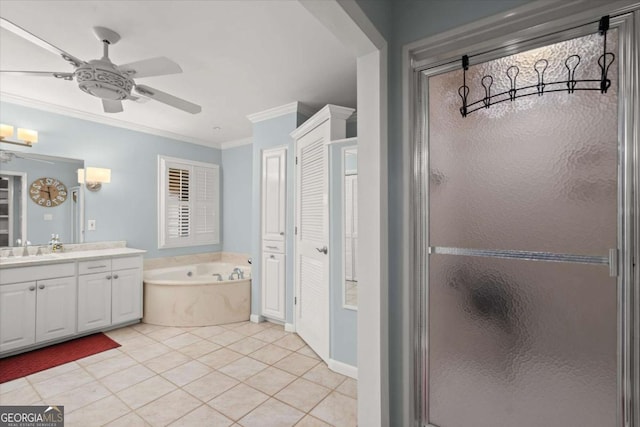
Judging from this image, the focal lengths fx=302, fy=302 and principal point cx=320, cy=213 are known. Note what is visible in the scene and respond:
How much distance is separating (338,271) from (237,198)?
9.90 feet

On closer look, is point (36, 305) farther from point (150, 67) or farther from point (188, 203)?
point (150, 67)

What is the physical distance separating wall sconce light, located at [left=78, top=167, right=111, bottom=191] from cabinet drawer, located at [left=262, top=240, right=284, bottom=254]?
6.96ft

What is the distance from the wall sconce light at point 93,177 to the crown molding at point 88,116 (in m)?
0.64

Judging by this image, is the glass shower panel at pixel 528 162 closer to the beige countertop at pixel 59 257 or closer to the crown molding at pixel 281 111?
the crown molding at pixel 281 111

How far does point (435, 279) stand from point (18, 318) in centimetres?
367

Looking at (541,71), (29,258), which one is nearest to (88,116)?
(29,258)

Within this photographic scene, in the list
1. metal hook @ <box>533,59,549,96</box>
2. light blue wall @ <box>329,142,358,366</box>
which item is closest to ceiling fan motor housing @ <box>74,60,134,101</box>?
light blue wall @ <box>329,142,358,366</box>

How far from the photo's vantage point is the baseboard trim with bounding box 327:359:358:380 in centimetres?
245

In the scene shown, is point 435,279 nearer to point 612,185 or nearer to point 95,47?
point 612,185

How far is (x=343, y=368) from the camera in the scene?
2.51 meters

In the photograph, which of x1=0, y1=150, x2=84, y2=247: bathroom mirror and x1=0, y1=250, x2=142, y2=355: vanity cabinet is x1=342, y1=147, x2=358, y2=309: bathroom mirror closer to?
x1=0, y1=250, x2=142, y2=355: vanity cabinet

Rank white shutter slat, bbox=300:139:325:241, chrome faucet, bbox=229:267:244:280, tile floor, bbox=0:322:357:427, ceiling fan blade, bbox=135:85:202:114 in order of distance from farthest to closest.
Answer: chrome faucet, bbox=229:267:244:280 → white shutter slat, bbox=300:139:325:241 → ceiling fan blade, bbox=135:85:202:114 → tile floor, bbox=0:322:357:427

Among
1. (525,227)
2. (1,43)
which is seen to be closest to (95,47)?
(1,43)

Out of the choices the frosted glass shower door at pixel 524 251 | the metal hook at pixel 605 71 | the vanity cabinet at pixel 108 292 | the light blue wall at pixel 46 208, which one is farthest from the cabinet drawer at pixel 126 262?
the metal hook at pixel 605 71
